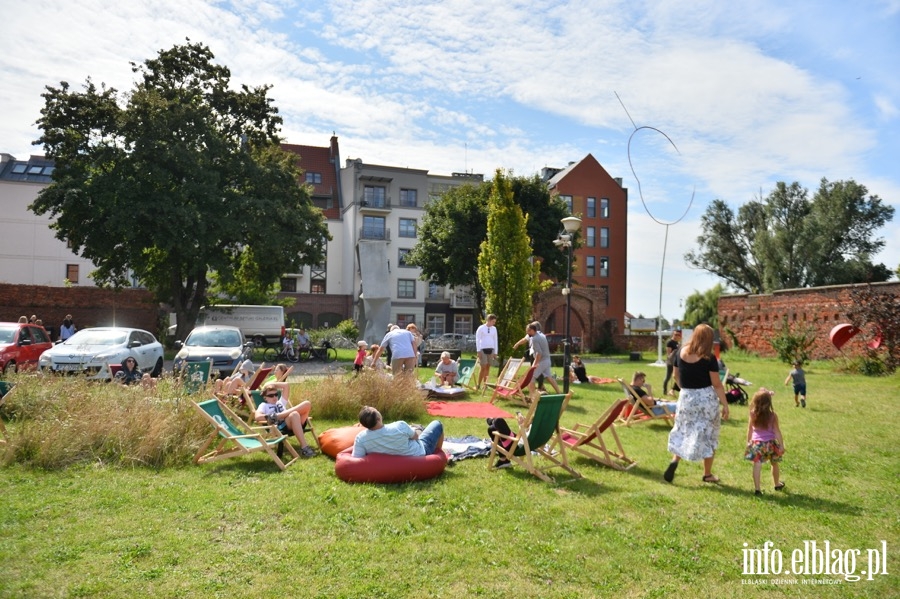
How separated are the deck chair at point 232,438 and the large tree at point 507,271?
10.8 m

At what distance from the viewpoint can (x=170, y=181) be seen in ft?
78.2

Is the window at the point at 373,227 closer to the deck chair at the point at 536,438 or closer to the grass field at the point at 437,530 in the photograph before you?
the grass field at the point at 437,530

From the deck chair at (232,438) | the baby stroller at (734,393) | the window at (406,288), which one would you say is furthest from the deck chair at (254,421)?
the window at (406,288)

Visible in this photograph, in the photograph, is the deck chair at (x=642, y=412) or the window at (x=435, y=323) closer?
the deck chair at (x=642, y=412)

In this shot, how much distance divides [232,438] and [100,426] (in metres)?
1.73

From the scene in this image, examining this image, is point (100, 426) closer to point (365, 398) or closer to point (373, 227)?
point (365, 398)

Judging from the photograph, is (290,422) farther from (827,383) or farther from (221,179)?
(221,179)

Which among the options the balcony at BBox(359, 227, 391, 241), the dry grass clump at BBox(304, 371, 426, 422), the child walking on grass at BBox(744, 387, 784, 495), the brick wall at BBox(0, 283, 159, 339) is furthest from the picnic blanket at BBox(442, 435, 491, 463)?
the balcony at BBox(359, 227, 391, 241)

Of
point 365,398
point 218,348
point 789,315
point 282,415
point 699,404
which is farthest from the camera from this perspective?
point 789,315

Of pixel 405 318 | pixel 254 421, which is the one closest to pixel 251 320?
pixel 405 318

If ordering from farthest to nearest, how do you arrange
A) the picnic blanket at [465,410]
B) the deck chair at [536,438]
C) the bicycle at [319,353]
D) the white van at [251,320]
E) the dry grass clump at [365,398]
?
the white van at [251,320]
the bicycle at [319,353]
the picnic blanket at [465,410]
the dry grass clump at [365,398]
the deck chair at [536,438]

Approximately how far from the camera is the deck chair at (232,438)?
23.6 ft

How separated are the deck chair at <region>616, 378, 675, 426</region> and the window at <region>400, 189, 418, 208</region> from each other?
40.6 m

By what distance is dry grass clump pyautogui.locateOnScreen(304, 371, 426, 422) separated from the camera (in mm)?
10555
